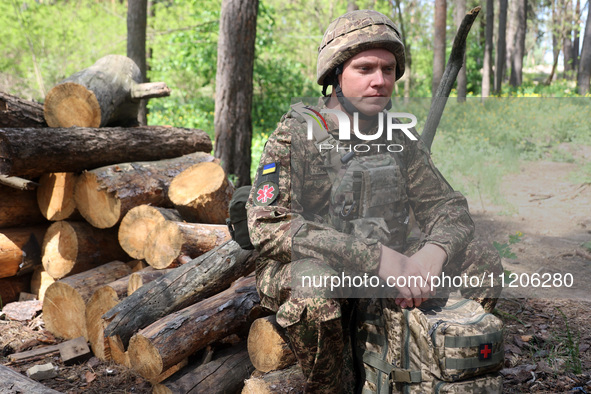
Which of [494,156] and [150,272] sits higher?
[494,156]

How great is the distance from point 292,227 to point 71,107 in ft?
10.9

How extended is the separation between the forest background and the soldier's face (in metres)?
0.12

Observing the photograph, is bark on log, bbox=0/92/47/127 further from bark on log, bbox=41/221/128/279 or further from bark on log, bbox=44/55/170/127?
bark on log, bbox=41/221/128/279

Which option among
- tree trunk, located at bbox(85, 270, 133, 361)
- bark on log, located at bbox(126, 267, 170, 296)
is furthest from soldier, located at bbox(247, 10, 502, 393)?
tree trunk, located at bbox(85, 270, 133, 361)

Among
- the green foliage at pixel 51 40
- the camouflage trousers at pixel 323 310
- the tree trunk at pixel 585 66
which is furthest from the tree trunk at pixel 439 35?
the green foliage at pixel 51 40

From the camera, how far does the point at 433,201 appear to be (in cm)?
255

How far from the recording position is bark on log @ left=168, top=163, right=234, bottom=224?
14.2 feet

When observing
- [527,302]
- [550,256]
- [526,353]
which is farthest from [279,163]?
[527,302]

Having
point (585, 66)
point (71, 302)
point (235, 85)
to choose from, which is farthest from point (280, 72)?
point (71, 302)

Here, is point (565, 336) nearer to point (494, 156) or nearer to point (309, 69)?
point (494, 156)

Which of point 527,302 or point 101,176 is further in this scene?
point 101,176

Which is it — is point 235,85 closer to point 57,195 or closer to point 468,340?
point 57,195

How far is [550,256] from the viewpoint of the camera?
9.87ft

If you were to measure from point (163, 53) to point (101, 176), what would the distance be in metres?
10.3
